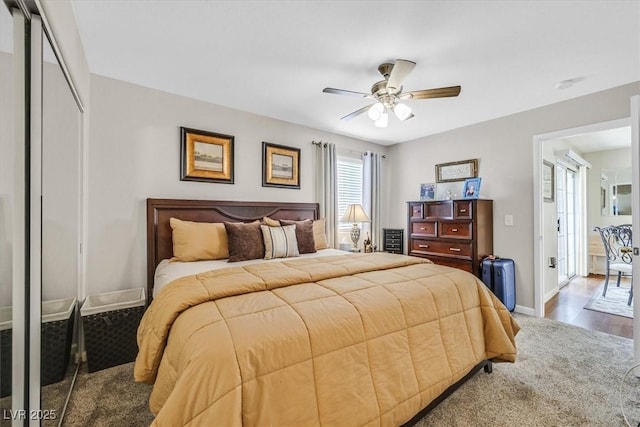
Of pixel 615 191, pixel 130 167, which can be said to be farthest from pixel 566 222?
pixel 130 167

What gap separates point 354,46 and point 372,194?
9.24ft

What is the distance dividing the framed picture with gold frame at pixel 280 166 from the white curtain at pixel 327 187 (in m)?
0.37

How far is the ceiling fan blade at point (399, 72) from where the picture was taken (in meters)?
1.98

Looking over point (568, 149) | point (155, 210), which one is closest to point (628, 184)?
point (568, 149)

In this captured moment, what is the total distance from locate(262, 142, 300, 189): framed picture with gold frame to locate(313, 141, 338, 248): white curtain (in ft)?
1.22

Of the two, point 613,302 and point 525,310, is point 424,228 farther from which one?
point 613,302

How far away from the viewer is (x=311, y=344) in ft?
3.90

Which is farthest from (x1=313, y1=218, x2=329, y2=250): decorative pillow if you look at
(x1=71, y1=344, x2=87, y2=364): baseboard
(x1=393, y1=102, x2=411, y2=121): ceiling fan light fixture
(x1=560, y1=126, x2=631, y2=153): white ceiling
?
(x1=560, y1=126, x2=631, y2=153): white ceiling

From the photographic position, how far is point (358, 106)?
3246 mm

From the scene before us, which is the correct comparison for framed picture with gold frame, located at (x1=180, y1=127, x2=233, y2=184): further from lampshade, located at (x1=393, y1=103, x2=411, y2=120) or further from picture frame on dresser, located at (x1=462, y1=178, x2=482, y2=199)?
picture frame on dresser, located at (x1=462, y1=178, x2=482, y2=199)

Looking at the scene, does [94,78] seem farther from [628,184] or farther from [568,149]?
[628,184]

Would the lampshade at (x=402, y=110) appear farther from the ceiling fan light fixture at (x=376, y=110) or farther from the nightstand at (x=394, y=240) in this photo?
the nightstand at (x=394, y=240)

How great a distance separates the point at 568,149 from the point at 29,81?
5975 millimetres

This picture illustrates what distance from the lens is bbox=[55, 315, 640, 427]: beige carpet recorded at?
162 centimetres
